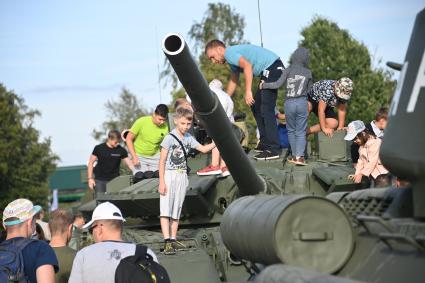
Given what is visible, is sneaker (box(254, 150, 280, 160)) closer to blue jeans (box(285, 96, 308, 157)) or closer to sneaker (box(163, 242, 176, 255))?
blue jeans (box(285, 96, 308, 157))

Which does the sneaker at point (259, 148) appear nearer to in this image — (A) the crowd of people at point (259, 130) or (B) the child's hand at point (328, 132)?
(A) the crowd of people at point (259, 130)

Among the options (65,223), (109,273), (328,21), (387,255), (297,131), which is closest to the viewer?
(387,255)

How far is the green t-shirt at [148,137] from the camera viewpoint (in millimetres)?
14648

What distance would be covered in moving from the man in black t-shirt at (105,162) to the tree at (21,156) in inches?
1189

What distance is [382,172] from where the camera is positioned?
37.9ft

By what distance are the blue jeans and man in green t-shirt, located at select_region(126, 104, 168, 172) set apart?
238cm

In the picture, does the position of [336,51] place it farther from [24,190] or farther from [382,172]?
[382,172]

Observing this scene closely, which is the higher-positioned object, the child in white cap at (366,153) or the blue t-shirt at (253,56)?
the blue t-shirt at (253,56)

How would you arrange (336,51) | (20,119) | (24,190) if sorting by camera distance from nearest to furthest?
(336,51) < (24,190) < (20,119)

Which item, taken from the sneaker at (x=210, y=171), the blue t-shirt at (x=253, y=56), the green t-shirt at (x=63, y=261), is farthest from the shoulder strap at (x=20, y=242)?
the blue t-shirt at (x=253, y=56)

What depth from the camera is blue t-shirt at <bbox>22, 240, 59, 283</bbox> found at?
330 inches

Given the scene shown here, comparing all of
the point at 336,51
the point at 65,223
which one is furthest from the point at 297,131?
the point at 336,51

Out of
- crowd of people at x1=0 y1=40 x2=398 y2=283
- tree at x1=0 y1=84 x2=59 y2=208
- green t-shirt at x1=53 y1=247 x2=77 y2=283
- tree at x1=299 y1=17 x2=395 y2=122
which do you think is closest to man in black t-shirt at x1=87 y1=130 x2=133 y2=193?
crowd of people at x1=0 y1=40 x2=398 y2=283

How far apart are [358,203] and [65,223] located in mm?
3552
